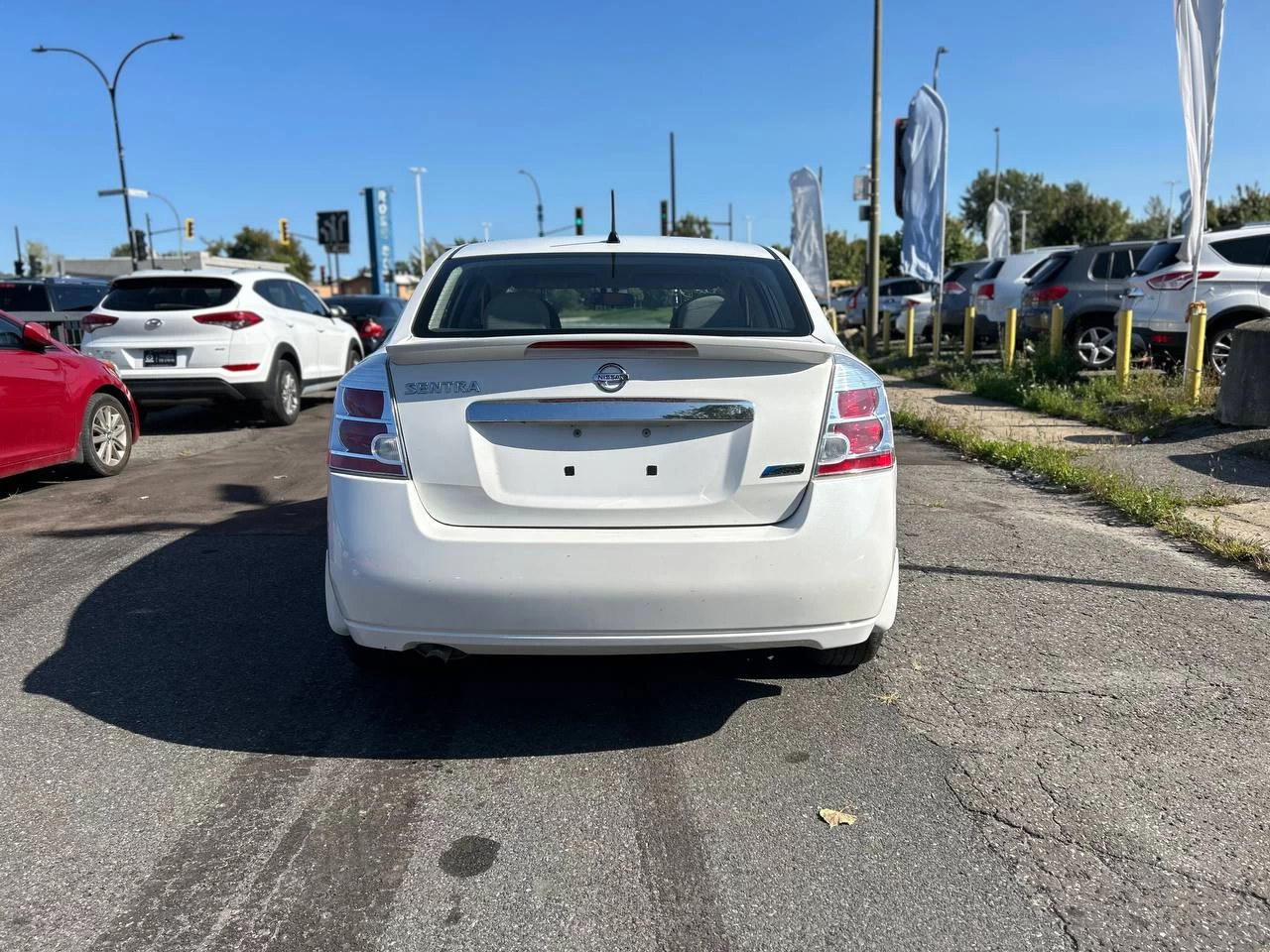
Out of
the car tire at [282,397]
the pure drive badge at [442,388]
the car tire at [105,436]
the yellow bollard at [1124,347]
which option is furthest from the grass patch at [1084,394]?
the car tire at [105,436]

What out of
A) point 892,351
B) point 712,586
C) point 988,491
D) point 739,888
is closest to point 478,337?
point 712,586

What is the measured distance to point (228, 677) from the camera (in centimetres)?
398

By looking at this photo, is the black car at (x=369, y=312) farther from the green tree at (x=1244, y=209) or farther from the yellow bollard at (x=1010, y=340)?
the green tree at (x=1244, y=209)

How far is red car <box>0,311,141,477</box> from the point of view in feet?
23.3

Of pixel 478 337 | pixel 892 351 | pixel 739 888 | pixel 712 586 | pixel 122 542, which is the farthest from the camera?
pixel 892 351

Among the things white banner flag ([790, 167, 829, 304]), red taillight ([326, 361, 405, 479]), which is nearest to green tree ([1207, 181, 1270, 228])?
white banner flag ([790, 167, 829, 304])

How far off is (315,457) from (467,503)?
6.83 meters

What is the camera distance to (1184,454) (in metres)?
8.08

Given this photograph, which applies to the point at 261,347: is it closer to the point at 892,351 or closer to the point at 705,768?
the point at 705,768

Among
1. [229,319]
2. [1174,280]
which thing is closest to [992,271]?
[1174,280]

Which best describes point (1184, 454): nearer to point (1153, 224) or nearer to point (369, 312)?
point (369, 312)

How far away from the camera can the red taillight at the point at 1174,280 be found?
11.4m

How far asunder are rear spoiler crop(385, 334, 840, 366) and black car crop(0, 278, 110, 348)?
12164 mm

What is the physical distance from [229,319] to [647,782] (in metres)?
9.25
